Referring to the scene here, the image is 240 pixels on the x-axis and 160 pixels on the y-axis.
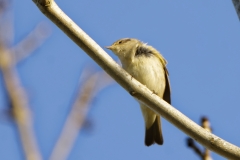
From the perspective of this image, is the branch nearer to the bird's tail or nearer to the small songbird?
the small songbird

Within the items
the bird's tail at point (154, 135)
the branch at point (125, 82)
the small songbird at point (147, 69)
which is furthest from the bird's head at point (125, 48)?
the branch at point (125, 82)

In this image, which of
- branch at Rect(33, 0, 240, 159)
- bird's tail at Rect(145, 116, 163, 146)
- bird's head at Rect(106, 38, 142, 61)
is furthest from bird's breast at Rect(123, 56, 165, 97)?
branch at Rect(33, 0, 240, 159)

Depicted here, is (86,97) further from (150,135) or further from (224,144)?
(150,135)

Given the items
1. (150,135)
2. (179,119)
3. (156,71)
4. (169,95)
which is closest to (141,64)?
(156,71)

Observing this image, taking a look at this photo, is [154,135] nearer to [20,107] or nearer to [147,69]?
[147,69]

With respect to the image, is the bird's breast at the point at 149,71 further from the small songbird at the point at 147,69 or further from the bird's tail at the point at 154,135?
the bird's tail at the point at 154,135

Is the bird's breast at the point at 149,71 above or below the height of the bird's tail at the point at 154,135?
above

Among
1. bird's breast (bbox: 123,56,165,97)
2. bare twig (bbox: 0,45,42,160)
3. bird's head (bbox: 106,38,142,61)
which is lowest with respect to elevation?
bare twig (bbox: 0,45,42,160)
